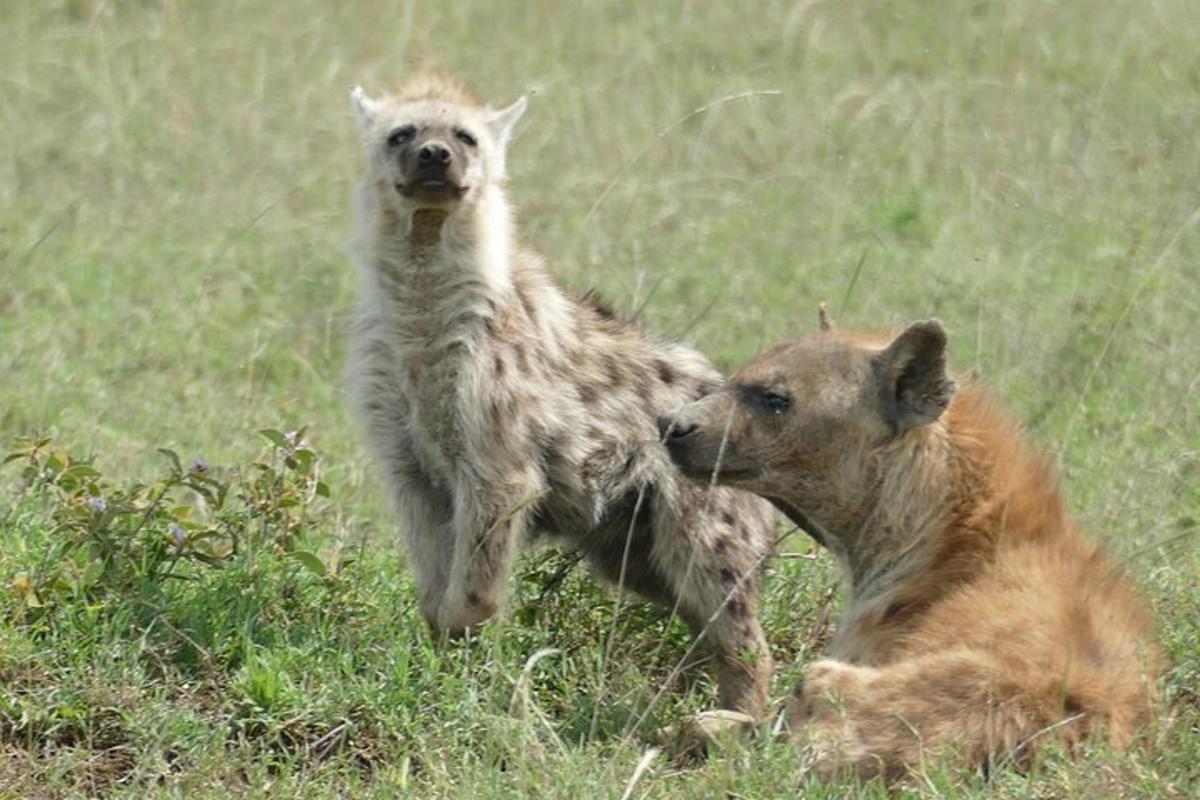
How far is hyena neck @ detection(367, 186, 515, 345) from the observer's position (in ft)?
18.4

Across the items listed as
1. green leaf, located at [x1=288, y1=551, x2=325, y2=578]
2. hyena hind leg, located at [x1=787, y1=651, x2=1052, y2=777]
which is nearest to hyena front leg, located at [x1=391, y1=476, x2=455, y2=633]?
green leaf, located at [x1=288, y1=551, x2=325, y2=578]

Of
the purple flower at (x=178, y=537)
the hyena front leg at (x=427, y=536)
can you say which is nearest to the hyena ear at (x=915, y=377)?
the hyena front leg at (x=427, y=536)

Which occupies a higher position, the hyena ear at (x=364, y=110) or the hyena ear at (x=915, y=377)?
the hyena ear at (x=364, y=110)

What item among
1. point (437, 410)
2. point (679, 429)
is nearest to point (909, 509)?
point (679, 429)

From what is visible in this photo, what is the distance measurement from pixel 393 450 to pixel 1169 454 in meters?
2.45

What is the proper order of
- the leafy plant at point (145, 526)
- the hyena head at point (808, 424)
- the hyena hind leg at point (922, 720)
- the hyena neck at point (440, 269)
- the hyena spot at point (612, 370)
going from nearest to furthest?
the hyena hind leg at point (922, 720), the hyena head at point (808, 424), the leafy plant at point (145, 526), the hyena neck at point (440, 269), the hyena spot at point (612, 370)

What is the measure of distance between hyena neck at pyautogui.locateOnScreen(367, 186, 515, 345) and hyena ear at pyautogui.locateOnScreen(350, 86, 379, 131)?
0.45 meters

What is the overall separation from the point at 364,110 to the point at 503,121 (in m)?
0.41

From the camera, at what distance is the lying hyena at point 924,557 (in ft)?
14.3

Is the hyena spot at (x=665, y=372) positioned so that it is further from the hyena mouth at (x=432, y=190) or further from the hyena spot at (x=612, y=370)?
the hyena mouth at (x=432, y=190)

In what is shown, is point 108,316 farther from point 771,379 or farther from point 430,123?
point 771,379

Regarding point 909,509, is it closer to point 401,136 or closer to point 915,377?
point 915,377

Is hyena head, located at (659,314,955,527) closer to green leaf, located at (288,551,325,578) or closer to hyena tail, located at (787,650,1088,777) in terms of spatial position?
hyena tail, located at (787,650,1088,777)

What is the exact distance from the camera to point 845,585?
5.18 metres
